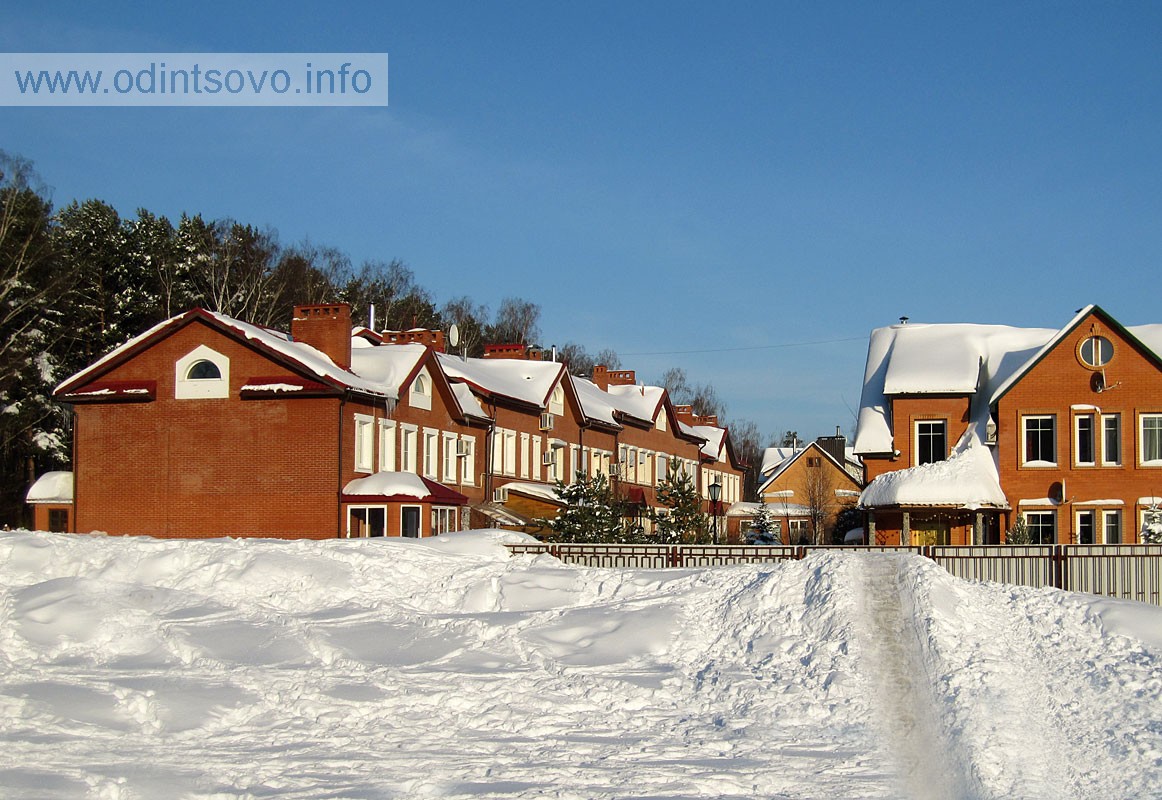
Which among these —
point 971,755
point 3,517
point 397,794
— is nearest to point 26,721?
A: point 397,794

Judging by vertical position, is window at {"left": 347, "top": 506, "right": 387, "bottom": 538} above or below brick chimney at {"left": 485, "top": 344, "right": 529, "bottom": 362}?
below

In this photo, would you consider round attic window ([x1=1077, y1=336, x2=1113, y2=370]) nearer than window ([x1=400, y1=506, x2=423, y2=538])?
No

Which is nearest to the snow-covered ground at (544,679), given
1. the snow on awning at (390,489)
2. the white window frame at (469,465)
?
the snow on awning at (390,489)

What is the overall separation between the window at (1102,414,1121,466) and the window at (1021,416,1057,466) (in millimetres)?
1374

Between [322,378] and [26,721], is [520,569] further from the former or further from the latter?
[322,378]

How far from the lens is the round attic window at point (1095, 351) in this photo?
34562 millimetres

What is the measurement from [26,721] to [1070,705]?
11135mm

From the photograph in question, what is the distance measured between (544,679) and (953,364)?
85.4 ft

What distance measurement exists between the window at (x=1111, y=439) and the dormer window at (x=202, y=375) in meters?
24.7

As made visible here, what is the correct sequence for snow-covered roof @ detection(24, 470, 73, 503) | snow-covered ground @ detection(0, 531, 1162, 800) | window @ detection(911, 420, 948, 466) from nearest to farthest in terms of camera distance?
snow-covered ground @ detection(0, 531, 1162, 800), window @ detection(911, 420, 948, 466), snow-covered roof @ detection(24, 470, 73, 503)

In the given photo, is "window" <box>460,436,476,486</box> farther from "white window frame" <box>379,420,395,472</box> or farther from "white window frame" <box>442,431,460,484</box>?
"white window frame" <box>379,420,395,472</box>

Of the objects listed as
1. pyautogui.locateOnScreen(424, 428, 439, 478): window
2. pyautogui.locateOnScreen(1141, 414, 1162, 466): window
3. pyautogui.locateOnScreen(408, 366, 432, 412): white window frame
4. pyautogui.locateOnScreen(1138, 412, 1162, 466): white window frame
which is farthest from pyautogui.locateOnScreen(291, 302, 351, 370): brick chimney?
pyautogui.locateOnScreen(1141, 414, 1162, 466): window

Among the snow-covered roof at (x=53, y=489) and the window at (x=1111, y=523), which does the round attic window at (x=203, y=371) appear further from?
the window at (x=1111, y=523)

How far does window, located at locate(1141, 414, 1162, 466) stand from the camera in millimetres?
34281
